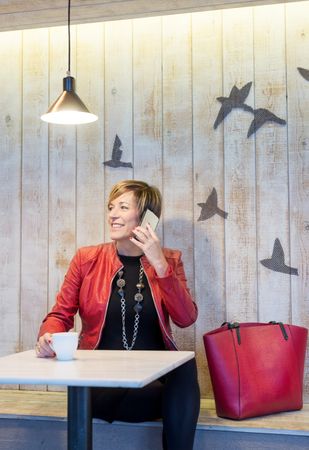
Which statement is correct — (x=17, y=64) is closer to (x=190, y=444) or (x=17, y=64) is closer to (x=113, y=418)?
(x=113, y=418)

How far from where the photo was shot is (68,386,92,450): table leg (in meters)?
1.47

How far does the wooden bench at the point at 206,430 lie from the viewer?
1.99m

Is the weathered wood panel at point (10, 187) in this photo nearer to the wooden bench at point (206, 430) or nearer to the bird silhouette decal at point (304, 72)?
the wooden bench at point (206, 430)

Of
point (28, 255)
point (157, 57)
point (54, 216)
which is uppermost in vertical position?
point (157, 57)

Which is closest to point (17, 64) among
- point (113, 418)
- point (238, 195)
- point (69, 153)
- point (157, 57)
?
point (69, 153)

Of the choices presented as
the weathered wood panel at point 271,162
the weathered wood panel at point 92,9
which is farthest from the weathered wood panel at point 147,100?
the weathered wood panel at point 271,162

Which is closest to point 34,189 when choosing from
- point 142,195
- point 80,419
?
point 142,195

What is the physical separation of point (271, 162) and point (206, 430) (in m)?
1.18

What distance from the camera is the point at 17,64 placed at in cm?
283

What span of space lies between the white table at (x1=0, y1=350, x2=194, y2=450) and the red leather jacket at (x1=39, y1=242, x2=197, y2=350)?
332 millimetres

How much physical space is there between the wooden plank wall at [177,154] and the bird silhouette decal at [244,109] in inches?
0.8

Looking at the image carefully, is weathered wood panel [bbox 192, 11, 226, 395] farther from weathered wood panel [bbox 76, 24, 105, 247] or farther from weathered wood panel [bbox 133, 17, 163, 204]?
weathered wood panel [bbox 76, 24, 105, 247]

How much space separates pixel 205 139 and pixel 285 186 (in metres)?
0.42

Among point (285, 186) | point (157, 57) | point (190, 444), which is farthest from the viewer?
point (157, 57)
